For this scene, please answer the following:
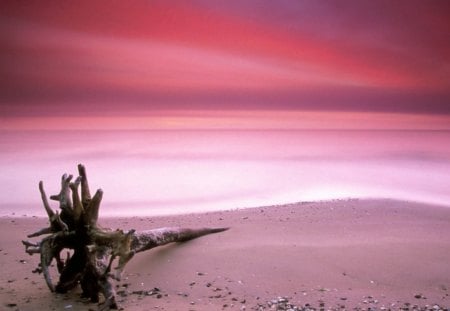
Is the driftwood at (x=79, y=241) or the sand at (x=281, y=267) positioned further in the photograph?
the sand at (x=281, y=267)

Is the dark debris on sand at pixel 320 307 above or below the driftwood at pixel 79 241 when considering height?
below

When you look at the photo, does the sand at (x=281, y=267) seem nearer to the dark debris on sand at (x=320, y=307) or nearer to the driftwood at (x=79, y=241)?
the dark debris on sand at (x=320, y=307)

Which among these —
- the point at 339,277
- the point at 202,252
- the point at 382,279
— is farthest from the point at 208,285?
the point at 382,279

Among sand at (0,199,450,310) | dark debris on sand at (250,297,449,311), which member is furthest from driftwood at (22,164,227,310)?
dark debris on sand at (250,297,449,311)

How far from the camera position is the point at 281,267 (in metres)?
6.65

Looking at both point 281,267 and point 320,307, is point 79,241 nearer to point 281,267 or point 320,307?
point 281,267

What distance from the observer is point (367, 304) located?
18.4 feet

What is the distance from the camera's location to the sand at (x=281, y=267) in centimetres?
568

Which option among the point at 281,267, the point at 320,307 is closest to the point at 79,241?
the point at 281,267

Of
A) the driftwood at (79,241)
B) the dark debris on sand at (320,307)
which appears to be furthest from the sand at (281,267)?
the driftwood at (79,241)

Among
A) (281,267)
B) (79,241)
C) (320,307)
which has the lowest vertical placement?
(320,307)

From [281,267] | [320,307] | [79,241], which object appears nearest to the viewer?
[320,307]

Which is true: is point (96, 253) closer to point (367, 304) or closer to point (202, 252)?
point (202, 252)

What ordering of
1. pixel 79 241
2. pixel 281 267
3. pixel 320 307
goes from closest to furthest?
pixel 320 307 < pixel 79 241 < pixel 281 267
